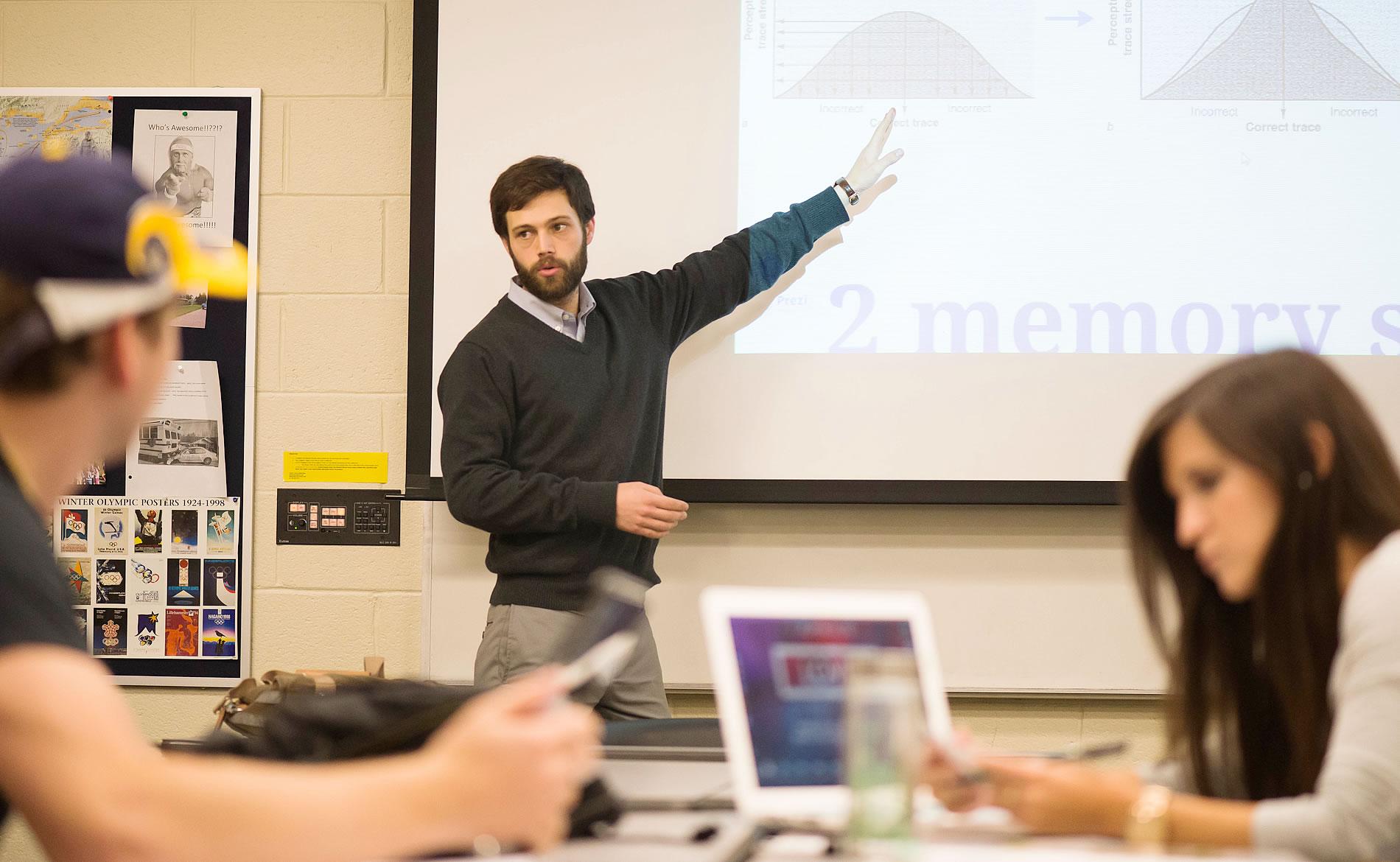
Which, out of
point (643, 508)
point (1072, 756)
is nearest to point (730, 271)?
point (643, 508)

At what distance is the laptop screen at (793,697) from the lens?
104cm

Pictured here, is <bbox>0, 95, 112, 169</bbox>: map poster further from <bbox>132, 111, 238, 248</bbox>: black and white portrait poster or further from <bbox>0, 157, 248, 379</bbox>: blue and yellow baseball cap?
<bbox>0, 157, 248, 379</bbox>: blue and yellow baseball cap

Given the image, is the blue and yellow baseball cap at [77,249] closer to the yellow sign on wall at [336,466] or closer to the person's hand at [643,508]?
the person's hand at [643,508]

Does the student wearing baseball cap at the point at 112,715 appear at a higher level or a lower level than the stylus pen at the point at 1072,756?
higher

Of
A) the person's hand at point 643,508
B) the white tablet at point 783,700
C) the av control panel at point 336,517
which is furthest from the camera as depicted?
the av control panel at point 336,517

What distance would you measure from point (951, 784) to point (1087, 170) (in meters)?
1.90

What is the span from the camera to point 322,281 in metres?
2.71

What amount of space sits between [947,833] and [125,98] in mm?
2676

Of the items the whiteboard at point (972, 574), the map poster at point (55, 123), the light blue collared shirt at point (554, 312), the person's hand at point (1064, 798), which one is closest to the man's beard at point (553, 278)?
the light blue collared shirt at point (554, 312)

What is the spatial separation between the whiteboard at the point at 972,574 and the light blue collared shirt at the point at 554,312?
0.52 m

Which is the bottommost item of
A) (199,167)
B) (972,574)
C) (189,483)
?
(972,574)

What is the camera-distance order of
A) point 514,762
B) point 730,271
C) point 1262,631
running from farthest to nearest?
point 730,271
point 1262,631
point 514,762

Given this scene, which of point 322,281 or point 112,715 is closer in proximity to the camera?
point 112,715

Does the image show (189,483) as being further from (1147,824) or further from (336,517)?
(1147,824)
